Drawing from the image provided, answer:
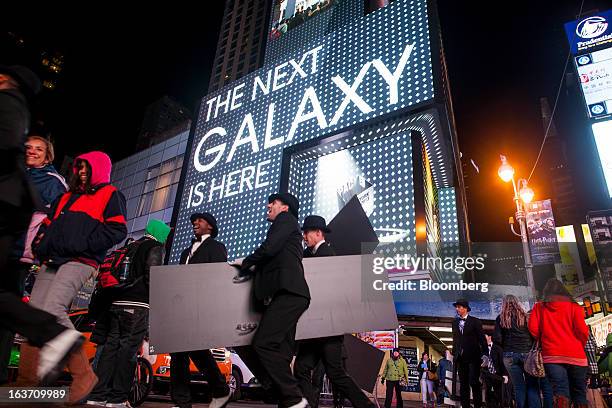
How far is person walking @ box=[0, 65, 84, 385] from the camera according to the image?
195cm

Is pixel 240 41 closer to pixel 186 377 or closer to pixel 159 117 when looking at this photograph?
pixel 159 117

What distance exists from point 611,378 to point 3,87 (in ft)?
29.5

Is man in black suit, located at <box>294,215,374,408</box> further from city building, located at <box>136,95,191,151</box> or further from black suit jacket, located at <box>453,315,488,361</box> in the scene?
city building, located at <box>136,95,191,151</box>

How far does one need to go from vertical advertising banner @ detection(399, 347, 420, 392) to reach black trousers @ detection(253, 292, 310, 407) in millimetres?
22182

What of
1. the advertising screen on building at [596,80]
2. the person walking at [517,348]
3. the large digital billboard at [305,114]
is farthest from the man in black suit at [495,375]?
the advertising screen on building at [596,80]

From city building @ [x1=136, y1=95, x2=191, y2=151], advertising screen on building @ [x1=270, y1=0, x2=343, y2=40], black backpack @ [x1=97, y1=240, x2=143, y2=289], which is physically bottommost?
black backpack @ [x1=97, y1=240, x2=143, y2=289]

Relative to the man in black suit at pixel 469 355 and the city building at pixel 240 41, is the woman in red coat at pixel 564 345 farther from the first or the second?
the city building at pixel 240 41

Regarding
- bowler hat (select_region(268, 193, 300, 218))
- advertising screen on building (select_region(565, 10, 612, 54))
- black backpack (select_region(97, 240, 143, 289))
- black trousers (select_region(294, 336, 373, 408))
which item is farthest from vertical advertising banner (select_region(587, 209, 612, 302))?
black backpack (select_region(97, 240, 143, 289))

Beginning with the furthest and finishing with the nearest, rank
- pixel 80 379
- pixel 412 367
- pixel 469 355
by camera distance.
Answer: pixel 412 367 → pixel 469 355 → pixel 80 379

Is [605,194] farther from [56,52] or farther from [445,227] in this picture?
[56,52]

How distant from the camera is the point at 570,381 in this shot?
4277 mm

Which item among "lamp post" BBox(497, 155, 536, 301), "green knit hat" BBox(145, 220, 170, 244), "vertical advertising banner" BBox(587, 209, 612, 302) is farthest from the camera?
"lamp post" BBox(497, 155, 536, 301)

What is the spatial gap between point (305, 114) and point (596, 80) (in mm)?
11277

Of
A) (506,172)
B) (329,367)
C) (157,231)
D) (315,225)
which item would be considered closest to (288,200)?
(315,225)
